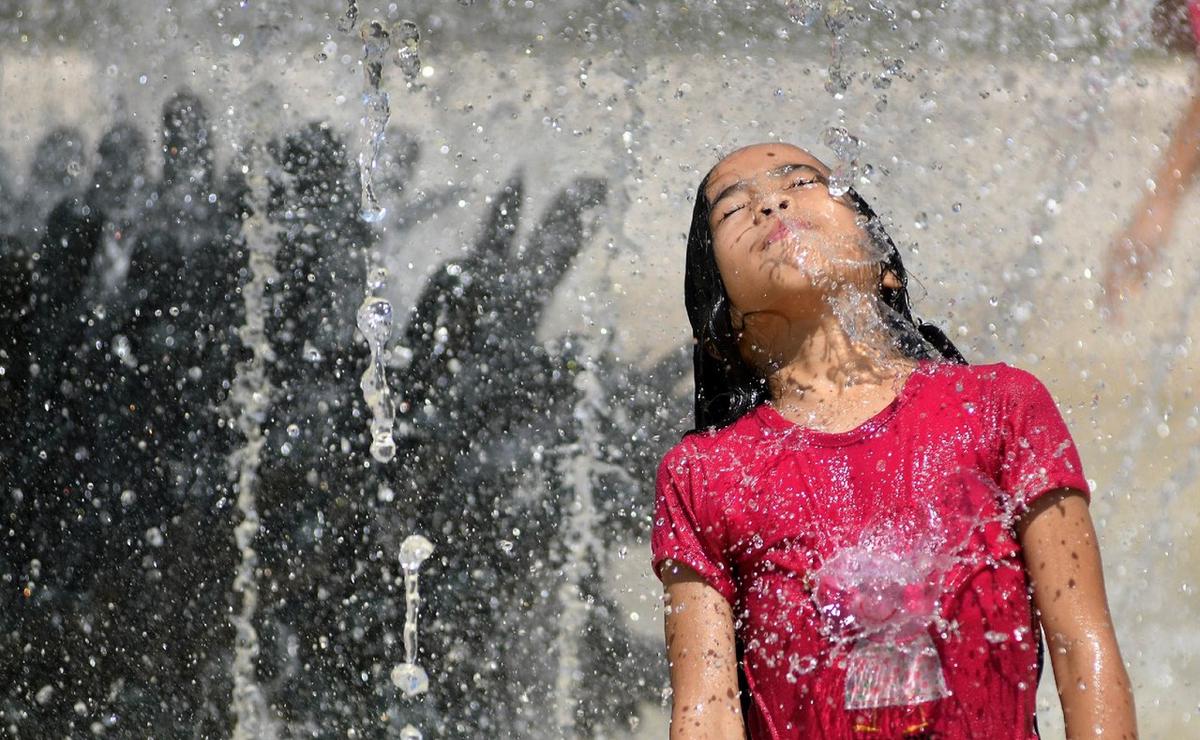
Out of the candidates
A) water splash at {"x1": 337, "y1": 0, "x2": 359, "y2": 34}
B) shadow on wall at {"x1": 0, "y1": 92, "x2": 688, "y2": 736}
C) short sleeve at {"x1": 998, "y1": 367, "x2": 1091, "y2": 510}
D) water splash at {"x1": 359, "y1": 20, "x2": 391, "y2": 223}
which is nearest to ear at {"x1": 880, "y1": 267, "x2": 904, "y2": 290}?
short sleeve at {"x1": 998, "y1": 367, "x2": 1091, "y2": 510}

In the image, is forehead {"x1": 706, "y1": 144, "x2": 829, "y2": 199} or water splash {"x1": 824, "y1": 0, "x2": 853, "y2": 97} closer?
forehead {"x1": 706, "y1": 144, "x2": 829, "y2": 199}

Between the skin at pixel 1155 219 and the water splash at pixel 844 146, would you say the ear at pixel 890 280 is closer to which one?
the water splash at pixel 844 146

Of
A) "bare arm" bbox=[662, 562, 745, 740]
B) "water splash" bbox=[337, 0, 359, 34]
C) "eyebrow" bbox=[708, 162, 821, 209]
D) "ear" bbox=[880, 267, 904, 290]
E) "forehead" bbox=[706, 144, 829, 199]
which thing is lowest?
"bare arm" bbox=[662, 562, 745, 740]

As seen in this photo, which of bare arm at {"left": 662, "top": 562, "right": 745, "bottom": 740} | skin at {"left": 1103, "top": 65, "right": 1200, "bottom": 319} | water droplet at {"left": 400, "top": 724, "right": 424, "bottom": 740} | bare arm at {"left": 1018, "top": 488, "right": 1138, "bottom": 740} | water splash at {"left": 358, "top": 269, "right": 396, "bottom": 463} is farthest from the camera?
skin at {"left": 1103, "top": 65, "right": 1200, "bottom": 319}

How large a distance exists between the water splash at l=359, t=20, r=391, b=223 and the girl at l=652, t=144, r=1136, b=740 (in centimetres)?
154

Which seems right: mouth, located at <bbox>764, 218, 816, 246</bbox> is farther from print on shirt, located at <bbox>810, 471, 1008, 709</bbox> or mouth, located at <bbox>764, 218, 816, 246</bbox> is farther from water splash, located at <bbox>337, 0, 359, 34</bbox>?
water splash, located at <bbox>337, 0, 359, 34</bbox>

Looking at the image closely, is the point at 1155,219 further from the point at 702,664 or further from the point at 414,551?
the point at 702,664

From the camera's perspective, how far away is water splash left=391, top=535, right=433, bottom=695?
115 inches

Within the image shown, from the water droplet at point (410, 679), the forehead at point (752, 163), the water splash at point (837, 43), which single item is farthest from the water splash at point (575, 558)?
the forehead at point (752, 163)

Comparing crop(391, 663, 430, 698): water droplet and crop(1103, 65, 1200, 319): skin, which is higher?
crop(1103, 65, 1200, 319): skin

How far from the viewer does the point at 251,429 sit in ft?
9.78

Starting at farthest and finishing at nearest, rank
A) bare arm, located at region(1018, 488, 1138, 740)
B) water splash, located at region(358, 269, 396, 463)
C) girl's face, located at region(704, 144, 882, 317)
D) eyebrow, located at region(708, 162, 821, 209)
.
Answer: water splash, located at region(358, 269, 396, 463)
eyebrow, located at region(708, 162, 821, 209)
girl's face, located at region(704, 144, 882, 317)
bare arm, located at region(1018, 488, 1138, 740)

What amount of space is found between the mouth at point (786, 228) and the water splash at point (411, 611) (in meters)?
1.48

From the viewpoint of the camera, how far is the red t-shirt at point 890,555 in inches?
55.9
